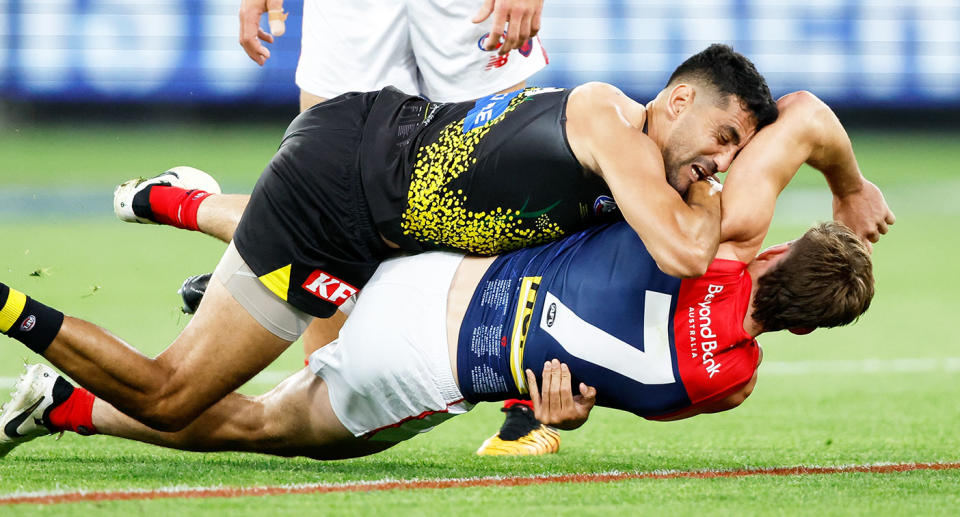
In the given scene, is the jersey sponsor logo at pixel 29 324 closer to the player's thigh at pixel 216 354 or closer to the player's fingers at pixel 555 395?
the player's thigh at pixel 216 354

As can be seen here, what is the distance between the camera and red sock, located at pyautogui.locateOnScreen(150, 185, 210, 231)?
5062 millimetres

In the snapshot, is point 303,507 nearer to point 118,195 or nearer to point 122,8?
point 118,195

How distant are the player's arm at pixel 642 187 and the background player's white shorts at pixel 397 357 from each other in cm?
73

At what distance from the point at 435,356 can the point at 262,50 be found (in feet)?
6.56

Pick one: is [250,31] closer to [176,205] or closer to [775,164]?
[176,205]

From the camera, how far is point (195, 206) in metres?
5.05

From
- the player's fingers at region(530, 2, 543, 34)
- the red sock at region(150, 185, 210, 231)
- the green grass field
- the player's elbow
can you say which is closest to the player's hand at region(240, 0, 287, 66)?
the red sock at region(150, 185, 210, 231)

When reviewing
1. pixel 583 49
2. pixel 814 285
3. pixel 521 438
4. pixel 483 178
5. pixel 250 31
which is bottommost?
pixel 583 49

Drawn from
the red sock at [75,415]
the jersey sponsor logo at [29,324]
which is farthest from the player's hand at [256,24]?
the jersey sponsor logo at [29,324]

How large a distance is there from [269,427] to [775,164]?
1.97 meters

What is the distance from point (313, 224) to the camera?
4371 millimetres

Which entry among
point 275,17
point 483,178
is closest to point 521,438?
point 483,178

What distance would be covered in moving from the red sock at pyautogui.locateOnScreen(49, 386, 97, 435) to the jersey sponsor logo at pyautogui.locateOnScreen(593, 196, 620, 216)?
197cm

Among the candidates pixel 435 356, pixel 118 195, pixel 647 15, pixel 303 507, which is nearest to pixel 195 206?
pixel 118 195
